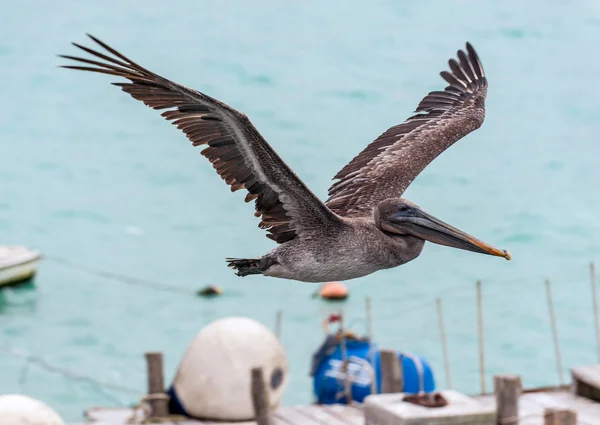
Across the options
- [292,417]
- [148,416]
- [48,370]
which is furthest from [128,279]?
[292,417]

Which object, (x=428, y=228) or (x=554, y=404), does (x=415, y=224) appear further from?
(x=554, y=404)

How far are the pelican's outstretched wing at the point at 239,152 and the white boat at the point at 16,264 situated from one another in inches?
870

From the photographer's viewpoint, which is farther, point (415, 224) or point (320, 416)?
point (320, 416)

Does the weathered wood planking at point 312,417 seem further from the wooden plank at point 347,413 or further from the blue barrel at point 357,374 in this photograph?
the blue barrel at point 357,374

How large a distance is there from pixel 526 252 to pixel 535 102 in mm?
11684

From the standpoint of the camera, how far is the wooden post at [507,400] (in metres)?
14.8

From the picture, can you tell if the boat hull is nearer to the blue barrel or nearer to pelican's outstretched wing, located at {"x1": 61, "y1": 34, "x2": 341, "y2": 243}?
the blue barrel

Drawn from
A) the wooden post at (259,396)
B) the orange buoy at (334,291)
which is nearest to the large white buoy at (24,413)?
the wooden post at (259,396)

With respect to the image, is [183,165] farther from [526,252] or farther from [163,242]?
[526,252]

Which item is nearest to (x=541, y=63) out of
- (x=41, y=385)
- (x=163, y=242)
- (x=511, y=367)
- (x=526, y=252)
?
(x=526, y=252)

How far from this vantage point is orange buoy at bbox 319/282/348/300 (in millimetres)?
29500

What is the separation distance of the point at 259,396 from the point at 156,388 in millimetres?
2490

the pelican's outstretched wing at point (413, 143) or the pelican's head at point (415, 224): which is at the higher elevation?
the pelican's outstretched wing at point (413, 143)

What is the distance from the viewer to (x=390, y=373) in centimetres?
1598
